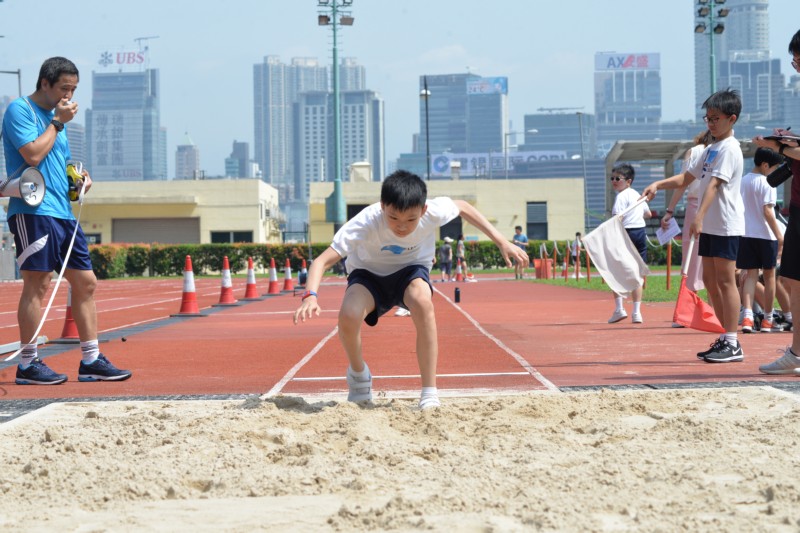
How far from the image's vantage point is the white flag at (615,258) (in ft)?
30.2

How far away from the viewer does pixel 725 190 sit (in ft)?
25.8

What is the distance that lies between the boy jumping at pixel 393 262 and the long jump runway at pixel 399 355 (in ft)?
2.32

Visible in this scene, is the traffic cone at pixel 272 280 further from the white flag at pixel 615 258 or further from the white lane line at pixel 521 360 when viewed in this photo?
the white flag at pixel 615 258

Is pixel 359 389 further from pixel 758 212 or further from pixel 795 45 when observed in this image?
pixel 758 212

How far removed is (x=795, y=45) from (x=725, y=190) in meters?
1.41

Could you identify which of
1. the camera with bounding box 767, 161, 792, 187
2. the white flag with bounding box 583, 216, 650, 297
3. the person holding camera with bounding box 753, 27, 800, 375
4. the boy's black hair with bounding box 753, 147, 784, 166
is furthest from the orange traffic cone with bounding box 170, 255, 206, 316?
the person holding camera with bounding box 753, 27, 800, 375

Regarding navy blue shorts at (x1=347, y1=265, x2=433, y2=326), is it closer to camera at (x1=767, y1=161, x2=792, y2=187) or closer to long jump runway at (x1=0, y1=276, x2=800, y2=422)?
long jump runway at (x1=0, y1=276, x2=800, y2=422)

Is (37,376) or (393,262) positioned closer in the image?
(393,262)

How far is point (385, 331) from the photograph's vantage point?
1167cm

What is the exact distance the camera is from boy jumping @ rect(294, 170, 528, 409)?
5.40 metres

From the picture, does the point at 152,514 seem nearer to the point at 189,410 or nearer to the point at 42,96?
the point at 189,410

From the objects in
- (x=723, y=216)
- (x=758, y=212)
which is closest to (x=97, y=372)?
(x=723, y=216)

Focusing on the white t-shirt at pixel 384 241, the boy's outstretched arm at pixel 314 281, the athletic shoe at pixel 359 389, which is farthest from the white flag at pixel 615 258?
the boy's outstretched arm at pixel 314 281

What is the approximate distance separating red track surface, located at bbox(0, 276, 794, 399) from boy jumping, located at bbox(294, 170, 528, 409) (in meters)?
0.84
